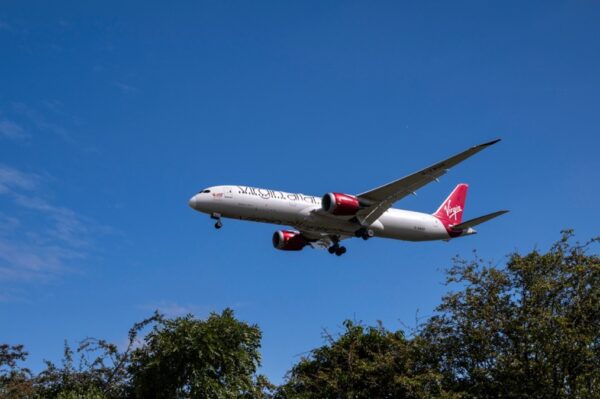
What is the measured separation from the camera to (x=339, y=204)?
39531 mm

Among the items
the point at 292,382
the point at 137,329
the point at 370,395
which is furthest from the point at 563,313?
the point at 137,329

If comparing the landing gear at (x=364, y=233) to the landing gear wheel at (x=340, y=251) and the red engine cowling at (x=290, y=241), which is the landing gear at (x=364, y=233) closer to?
the landing gear wheel at (x=340, y=251)

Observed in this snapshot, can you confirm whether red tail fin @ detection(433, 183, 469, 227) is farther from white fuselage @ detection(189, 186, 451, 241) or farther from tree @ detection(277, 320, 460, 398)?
tree @ detection(277, 320, 460, 398)

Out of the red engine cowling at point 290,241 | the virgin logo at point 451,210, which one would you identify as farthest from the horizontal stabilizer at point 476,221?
the red engine cowling at point 290,241

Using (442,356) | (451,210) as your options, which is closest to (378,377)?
(442,356)

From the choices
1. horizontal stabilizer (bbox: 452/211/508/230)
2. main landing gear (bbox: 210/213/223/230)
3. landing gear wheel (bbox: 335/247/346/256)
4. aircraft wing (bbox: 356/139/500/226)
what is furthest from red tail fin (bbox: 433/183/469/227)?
main landing gear (bbox: 210/213/223/230)

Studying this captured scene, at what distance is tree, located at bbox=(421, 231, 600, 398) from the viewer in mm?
26766

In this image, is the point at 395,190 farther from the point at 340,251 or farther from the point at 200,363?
the point at 200,363

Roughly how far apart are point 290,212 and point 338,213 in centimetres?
280

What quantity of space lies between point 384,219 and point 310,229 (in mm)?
4847

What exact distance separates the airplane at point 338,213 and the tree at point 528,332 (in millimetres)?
6823

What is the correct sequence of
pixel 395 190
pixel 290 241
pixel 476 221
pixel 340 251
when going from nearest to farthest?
1. pixel 395 190
2. pixel 476 221
3. pixel 340 251
4. pixel 290 241

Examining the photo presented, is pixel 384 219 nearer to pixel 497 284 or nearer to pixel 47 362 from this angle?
pixel 497 284

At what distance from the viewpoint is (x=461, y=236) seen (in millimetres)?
47094
